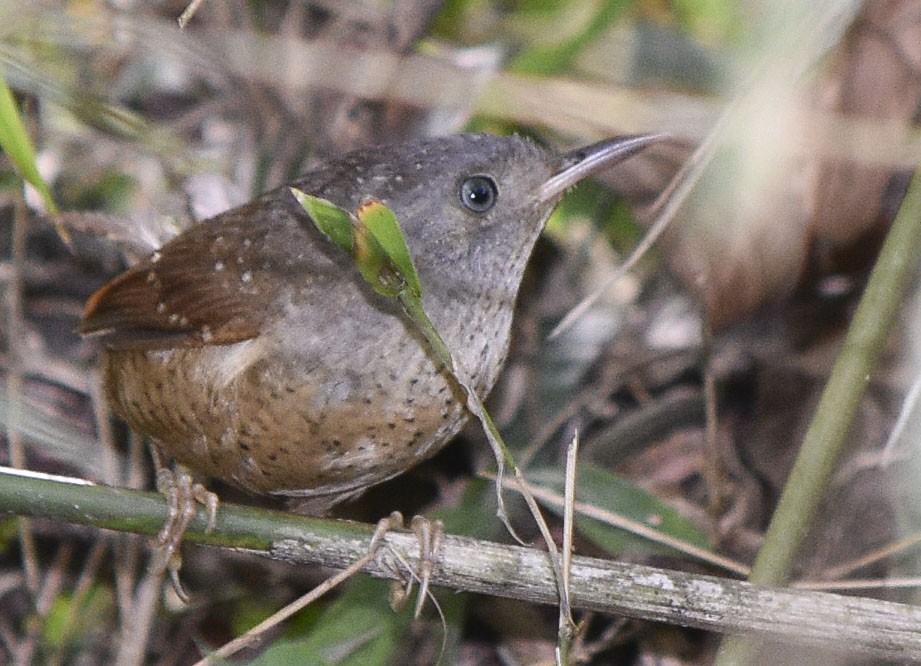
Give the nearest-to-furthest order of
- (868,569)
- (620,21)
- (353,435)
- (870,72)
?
(353,435) → (868,569) → (870,72) → (620,21)

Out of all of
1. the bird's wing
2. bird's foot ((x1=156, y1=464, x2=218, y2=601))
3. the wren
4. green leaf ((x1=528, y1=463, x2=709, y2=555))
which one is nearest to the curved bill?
the wren

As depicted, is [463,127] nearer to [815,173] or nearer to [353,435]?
[815,173]

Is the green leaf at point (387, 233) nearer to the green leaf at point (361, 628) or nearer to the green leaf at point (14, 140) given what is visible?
the green leaf at point (14, 140)

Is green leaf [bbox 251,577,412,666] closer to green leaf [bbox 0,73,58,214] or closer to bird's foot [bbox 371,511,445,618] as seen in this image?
bird's foot [bbox 371,511,445,618]

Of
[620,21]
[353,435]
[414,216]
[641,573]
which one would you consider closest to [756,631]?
[641,573]

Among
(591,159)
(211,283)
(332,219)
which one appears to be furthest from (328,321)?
(591,159)

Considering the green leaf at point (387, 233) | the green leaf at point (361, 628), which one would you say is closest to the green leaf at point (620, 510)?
the green leaf at point (361, 628)
